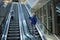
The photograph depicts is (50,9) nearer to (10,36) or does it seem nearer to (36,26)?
(36,26)

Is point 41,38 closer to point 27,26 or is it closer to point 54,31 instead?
point 27,26

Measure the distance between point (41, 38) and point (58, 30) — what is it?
24.1 feet

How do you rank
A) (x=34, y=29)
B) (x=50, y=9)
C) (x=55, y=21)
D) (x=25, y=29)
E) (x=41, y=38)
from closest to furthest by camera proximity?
(x=41, y=38) < (x=25, y=29) < (x=34, y=29) < (x=55, y=21) < (x=50, y=9)

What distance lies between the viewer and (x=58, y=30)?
16.2 m

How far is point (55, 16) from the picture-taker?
1595 cm

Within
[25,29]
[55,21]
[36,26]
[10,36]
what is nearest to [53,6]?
[55,21]

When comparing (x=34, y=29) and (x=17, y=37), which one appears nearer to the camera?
(x=17, y=37)

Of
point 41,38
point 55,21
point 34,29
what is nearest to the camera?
point 41,38

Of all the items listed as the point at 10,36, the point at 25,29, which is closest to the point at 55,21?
the point at 25,29

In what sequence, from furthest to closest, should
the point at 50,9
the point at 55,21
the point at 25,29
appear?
1. the point at 50,9
2. the point at 55,21
3. the point at 25,29

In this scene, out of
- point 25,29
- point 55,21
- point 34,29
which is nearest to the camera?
point 25,29

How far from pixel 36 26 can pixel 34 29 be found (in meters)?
0.29

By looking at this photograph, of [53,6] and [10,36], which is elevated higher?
[53,6]

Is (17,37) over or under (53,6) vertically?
under
